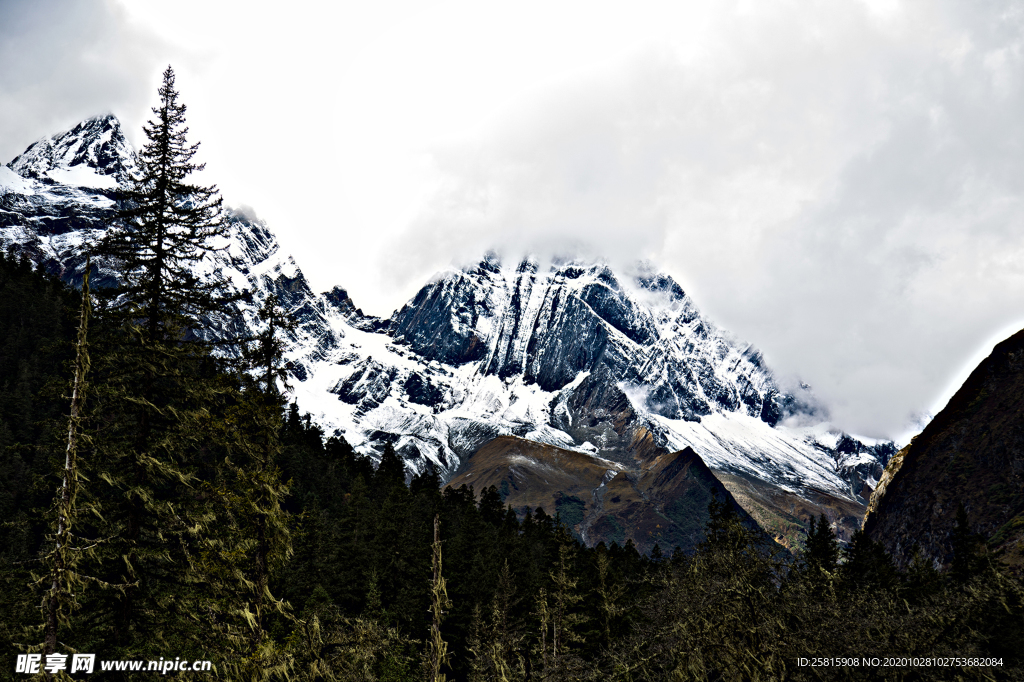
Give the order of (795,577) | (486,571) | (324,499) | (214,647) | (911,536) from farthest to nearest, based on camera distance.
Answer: (911,536) < (324,499) < (486,571) < (795,577) < (214,647)

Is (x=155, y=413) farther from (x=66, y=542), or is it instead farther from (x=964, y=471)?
(x=964, y=471)

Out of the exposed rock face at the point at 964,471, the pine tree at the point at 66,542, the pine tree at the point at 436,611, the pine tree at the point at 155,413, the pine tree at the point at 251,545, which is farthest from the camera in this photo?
the exposed rock face at the point at 964,471

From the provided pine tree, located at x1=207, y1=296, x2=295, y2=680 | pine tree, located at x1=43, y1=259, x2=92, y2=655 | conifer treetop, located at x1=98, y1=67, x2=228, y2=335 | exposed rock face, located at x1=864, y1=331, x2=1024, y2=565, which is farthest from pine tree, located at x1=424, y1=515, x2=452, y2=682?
exposed rock face, located at x1=864, y1=331, x2=1024, y2=565

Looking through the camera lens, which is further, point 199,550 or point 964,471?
point 964,471

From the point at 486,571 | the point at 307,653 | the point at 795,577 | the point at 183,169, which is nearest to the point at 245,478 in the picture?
the point at 307,653

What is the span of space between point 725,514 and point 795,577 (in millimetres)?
14463

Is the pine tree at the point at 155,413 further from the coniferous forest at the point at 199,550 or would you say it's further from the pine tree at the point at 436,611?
the pine tree at the point at 436,611

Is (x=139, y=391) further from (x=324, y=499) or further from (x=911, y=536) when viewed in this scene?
(x=911, y=536)

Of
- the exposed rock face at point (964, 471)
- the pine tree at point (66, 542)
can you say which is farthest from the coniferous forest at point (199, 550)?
the exposed rock face at point (964, 471)

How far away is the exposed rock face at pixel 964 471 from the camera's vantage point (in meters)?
89.2

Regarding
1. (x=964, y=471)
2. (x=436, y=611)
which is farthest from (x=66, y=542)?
(x=964, y=471)

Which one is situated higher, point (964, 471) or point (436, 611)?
point (964, 471)

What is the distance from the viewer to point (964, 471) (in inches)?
3826

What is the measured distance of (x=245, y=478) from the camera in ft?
52.9
